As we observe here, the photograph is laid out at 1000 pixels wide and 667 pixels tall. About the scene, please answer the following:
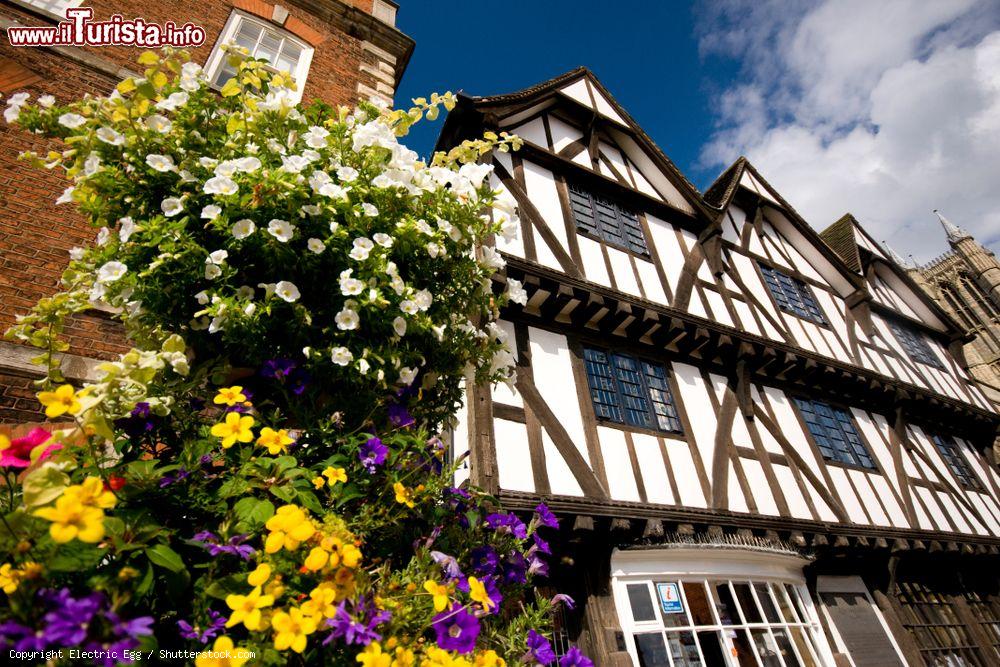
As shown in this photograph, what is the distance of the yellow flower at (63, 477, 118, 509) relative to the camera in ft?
3.58

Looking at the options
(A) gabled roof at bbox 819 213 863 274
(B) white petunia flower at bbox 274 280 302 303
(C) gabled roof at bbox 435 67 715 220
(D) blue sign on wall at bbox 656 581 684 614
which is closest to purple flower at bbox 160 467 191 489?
(B) white petunia flower at bbox 274 280 302 303

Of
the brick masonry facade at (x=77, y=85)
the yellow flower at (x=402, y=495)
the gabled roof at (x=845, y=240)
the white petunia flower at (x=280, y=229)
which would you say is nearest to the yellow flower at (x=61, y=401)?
the white petunia flower at (x=280, y=229)

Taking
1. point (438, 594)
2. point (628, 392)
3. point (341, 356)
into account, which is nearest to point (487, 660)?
point (438, 594)

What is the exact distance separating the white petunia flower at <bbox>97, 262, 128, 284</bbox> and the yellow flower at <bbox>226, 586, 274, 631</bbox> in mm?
1468

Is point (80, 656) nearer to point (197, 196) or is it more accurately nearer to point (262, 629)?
point (262, 629)

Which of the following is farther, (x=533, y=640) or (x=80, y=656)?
(x=533, y=640)

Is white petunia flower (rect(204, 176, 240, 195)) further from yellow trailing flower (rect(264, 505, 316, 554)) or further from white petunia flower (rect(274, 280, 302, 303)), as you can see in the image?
yellow trailing flower (rect(264, 505, 316, 554))

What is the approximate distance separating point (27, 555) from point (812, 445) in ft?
31.7

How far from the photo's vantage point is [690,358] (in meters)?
7.63

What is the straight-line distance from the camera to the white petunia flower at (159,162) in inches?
79.7

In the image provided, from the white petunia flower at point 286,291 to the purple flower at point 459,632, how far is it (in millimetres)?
1389

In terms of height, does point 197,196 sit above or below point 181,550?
above

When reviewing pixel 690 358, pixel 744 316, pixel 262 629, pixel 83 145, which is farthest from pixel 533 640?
pixel 744 316

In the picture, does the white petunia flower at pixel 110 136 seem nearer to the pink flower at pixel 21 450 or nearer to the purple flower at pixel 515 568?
the pink flower at pixel 21 450
